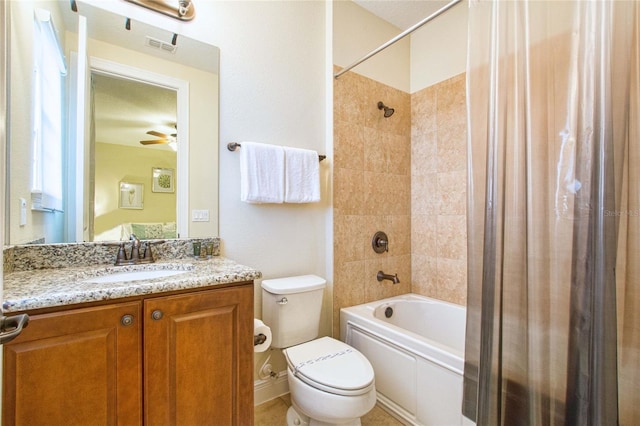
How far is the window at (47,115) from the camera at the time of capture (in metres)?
1.21

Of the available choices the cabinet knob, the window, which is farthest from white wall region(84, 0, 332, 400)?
the cabinet knob

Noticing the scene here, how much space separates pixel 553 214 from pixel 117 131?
1.88 m

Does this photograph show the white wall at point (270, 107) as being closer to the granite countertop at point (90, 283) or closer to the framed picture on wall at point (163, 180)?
the framed picture on wall at point (163, 180)

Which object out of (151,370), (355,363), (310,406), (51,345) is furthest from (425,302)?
(51,345)

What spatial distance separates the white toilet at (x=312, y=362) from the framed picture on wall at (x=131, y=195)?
801mm

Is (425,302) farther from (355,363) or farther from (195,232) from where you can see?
(195,232)

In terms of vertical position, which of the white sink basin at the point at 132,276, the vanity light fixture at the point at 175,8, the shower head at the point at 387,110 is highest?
the vanity light fixture at the point at 175,8

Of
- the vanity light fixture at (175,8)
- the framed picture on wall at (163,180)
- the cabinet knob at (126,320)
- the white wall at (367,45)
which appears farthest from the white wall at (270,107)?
the cabinet knob at (126,320)

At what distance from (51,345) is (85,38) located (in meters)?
1.34

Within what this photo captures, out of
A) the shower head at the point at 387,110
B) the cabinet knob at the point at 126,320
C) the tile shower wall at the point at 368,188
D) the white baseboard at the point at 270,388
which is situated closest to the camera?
the cabinet knob at the point at 126,320

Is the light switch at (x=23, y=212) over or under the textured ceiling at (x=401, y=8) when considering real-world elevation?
under

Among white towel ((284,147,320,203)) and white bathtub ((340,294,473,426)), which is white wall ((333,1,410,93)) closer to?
white towel ((284,147,320,203))

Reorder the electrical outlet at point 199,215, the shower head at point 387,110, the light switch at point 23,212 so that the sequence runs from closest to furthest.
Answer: the light switch at point 23,212 < the electrical outlet at point 199,215 < the shower head at point 387,110

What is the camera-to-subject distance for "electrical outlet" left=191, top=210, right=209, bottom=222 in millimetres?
1587
